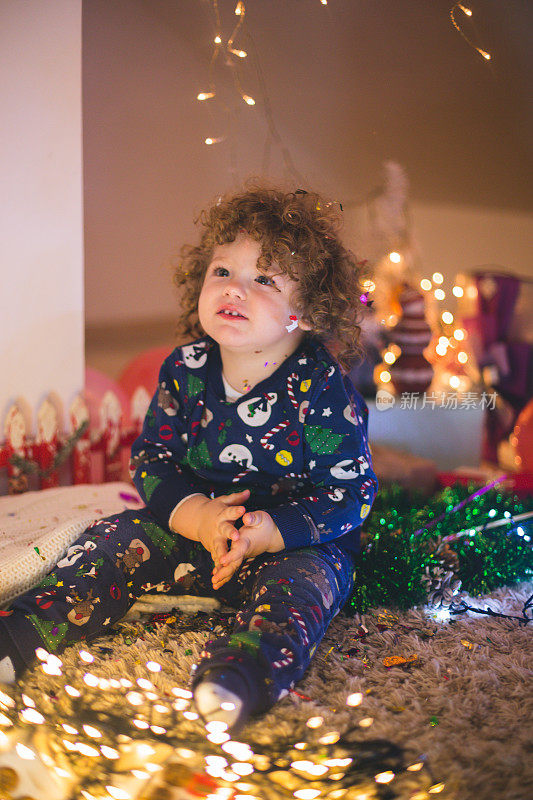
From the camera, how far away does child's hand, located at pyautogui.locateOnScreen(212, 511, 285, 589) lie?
0.91m

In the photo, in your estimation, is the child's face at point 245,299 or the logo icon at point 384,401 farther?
the logo icon at point 384,401

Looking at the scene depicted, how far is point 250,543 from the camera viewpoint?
0.95 meters

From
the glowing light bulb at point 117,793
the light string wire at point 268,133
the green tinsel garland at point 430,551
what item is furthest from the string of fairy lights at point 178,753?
the light string wire at point 268,133

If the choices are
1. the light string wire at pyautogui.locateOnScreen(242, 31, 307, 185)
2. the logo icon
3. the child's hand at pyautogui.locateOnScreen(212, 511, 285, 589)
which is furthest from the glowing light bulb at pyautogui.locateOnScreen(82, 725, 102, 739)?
the logo icon

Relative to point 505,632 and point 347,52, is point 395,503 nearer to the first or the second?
point 505,632

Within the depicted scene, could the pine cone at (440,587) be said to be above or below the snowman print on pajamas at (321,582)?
below

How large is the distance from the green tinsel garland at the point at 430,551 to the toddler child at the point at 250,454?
0.05 m

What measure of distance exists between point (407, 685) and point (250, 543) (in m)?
0.27

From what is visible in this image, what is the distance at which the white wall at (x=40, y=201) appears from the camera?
1532mm

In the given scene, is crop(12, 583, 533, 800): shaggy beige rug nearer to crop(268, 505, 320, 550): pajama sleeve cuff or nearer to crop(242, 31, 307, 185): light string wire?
crop(268, 505, 320, 550): pajama sleeve cuff

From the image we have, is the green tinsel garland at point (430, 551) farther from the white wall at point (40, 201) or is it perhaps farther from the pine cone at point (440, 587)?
the white wall at point (40, 201)

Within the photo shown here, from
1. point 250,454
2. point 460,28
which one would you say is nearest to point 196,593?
point 250,454

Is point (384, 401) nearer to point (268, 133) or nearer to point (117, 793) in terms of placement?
point (268, 133)

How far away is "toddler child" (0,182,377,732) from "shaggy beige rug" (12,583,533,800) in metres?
0.05
